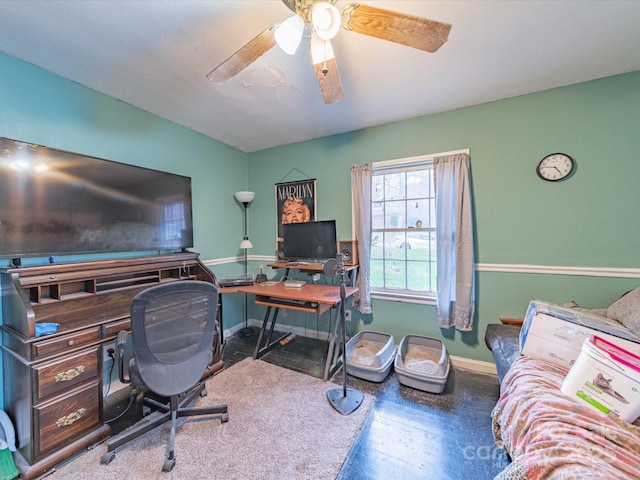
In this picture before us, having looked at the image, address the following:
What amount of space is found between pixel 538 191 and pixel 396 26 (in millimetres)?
1959

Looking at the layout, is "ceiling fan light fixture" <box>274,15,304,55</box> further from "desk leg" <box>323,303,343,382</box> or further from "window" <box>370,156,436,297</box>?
"desk leg" <box>323,303,343,382</box>

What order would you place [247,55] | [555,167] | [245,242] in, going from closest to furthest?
1. [247,55]
2. [555,167]
3. [245,242]

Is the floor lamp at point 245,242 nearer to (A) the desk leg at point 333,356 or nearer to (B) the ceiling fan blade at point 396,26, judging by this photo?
(A) the desk leg at point 333,356

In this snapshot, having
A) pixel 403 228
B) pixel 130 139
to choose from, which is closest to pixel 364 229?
pixel 403 228

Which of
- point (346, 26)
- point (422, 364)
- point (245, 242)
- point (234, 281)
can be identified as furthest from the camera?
point (245, 242)

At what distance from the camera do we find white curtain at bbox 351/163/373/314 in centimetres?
275

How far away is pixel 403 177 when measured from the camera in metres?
2.76

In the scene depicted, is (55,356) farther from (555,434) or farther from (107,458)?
(555,434)

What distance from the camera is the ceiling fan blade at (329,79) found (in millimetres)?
1371

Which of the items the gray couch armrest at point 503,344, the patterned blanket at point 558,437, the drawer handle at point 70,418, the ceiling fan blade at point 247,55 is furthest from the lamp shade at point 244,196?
the patterned blanket at point 558,437

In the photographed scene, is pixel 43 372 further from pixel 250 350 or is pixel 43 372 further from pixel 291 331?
pixel 291 331

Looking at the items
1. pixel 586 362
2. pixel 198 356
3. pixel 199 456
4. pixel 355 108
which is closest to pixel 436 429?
pixel 586 362

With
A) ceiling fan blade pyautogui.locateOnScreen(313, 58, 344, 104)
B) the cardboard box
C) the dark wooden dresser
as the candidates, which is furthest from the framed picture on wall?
the cardboard box

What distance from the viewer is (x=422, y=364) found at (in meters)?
2.24
